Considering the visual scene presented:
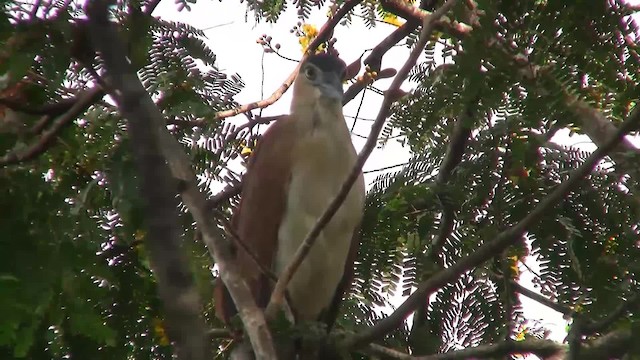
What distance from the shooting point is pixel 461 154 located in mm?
2963

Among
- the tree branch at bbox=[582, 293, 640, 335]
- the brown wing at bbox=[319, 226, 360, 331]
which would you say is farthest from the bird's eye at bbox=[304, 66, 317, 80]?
the tree branch at bbox=[582, 293, 640, 335]

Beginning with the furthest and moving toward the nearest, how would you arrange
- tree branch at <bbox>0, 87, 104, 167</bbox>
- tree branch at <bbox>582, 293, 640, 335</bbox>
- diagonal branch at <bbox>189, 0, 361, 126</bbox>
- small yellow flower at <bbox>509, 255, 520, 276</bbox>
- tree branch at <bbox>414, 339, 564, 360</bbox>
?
diagonal branch at <bbox>189, 0, 361, 126</bbox>
small yellow flower at <bbox>509, 255, 520, 276</bbox>
tree branch at <bbox>414, 339, 564, 360</bbox>
tree branch at <bbox>0, 87, 104, 167</bbox>
tree branch at <bbox>582, 293, 640, 335</bbox>

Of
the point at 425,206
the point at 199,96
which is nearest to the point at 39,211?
the point at 199,96

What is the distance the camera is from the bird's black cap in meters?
3.55

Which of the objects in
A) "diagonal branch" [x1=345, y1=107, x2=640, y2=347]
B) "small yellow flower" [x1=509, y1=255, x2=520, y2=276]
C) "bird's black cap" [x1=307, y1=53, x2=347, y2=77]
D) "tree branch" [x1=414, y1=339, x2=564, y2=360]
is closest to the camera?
"diagonal branch" [x1=345, y1=107, x2=640, y2=347]

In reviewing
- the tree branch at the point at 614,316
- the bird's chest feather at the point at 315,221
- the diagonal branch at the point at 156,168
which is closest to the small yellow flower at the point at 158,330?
the bird's chest feather at the point at 315,221

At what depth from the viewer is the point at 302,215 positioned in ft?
10.4

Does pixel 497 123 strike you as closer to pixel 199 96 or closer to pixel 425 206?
pixel 425 206

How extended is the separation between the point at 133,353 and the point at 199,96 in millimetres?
849

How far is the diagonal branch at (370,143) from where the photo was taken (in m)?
1.76

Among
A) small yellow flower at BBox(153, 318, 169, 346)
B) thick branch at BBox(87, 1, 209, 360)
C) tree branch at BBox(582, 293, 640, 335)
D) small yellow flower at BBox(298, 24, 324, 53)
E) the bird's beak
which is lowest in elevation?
thick branch at BBox(87, 1, 209, 360)

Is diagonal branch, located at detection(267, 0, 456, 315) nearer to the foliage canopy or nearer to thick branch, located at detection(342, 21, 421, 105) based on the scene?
the foliage canopy

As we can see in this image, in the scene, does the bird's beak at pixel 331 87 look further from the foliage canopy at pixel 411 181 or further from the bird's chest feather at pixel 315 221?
the foliage canopy at pixel 411 181

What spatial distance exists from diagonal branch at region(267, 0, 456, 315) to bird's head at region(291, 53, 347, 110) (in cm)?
147
